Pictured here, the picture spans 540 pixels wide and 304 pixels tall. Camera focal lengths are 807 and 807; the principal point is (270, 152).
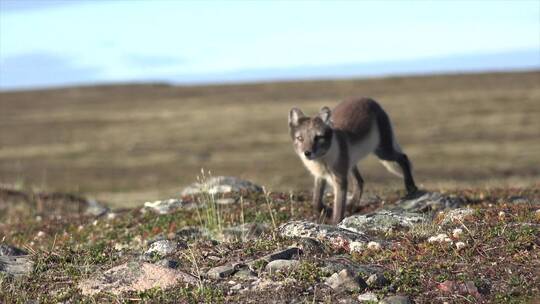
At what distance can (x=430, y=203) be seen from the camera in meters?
12.1

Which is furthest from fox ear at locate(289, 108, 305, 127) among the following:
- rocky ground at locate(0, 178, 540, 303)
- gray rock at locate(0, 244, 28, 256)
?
gray rock at locate(0, 244, 28, 256)

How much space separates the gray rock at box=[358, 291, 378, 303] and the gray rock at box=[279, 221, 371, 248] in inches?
52.4

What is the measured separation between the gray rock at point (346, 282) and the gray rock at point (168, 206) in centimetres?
653

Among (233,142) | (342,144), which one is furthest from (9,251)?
(233,142)

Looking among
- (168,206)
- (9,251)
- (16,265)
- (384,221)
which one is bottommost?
(168,206)

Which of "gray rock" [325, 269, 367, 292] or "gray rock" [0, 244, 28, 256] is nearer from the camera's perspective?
"gray rock" [325, 269, 367, 292]

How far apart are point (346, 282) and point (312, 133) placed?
18.0 feet

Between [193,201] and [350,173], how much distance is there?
108 inches

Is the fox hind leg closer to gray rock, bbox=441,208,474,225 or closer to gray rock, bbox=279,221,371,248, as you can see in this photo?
gray rock, bbox=441,208,474,225

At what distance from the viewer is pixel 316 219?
1229cm

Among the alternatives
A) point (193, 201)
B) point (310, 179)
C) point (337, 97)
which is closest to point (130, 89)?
point (337, 97)

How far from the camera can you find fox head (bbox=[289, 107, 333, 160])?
12.3 metres

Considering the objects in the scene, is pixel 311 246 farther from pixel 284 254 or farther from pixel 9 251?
pixel 9 251

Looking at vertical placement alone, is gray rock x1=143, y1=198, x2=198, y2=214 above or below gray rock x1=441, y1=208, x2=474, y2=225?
below
